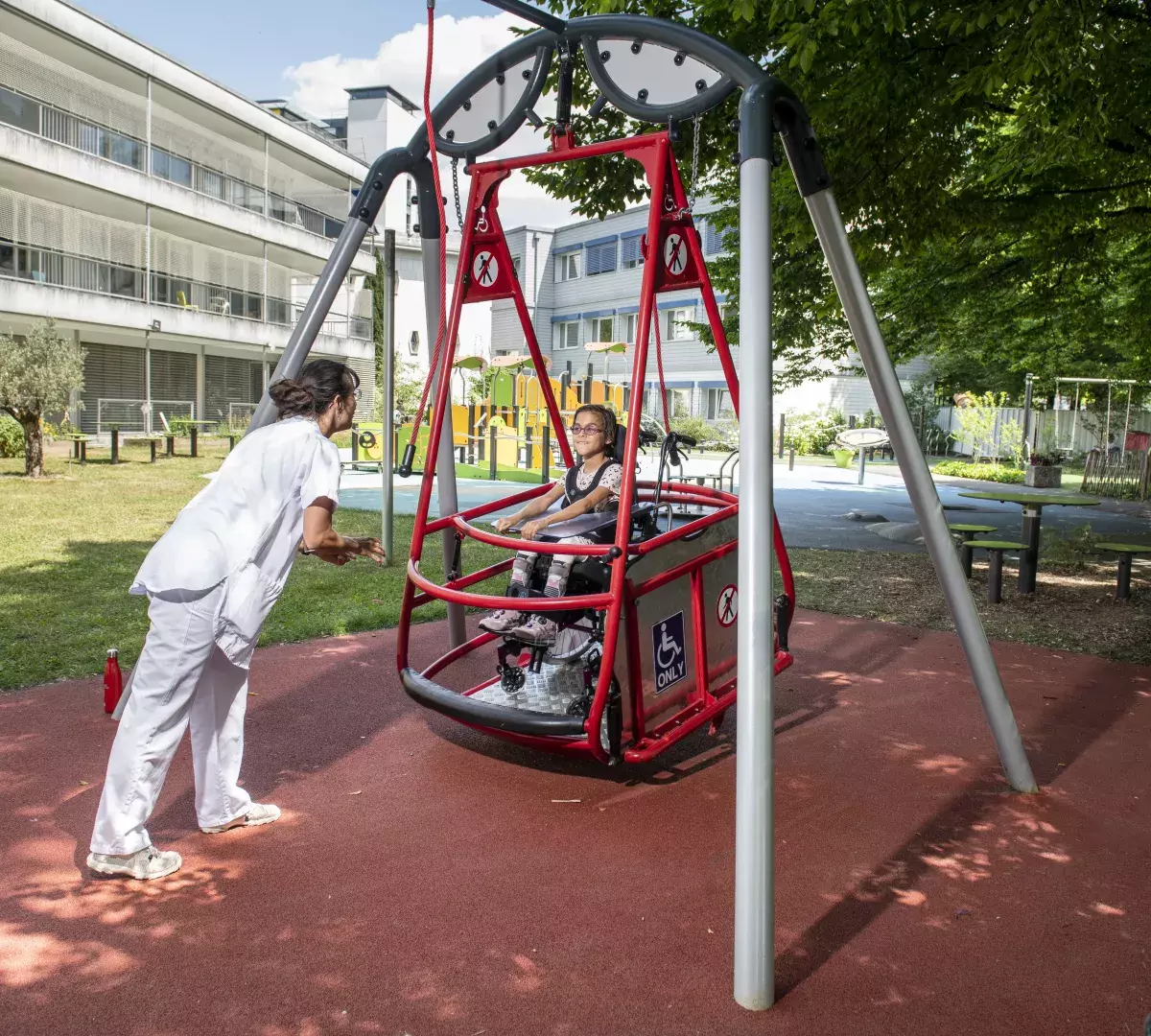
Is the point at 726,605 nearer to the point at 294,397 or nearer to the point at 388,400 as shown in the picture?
the point at 294,397

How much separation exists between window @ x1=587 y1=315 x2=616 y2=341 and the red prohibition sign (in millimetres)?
31764

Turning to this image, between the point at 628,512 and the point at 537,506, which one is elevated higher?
the point at 628,512

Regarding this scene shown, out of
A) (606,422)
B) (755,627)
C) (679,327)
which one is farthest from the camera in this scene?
(679,327)

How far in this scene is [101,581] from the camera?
885cm

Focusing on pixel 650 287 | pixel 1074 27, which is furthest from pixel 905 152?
pixel 650 287

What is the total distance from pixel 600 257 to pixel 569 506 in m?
34.8

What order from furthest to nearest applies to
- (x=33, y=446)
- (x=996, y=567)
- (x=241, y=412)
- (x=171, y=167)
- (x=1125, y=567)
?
1. (x=241, y=412)
2. (x=171, y=167)
3. (x=33, y=446)
4. (x=1125, y=567)
5. (x=996, y=567)

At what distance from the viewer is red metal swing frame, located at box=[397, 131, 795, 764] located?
A: 4.15m

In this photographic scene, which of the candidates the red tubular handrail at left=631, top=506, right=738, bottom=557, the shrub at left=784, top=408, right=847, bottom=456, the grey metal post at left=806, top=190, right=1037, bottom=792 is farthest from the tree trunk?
the shrub at left=784, top=408, right=847, bottom=456

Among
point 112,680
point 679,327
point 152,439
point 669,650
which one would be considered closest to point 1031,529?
point 669,650

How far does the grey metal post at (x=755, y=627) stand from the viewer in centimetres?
295

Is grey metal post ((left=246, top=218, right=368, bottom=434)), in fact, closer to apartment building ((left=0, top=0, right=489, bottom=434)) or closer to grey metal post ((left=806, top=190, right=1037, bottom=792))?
grey metal post ((left=806, top=190, right=1037, bottom=792))

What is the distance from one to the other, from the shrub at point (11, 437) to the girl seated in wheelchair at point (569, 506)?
1749cm

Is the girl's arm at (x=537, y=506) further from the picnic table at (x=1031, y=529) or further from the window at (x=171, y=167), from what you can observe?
the window at (x=171, y=167)
